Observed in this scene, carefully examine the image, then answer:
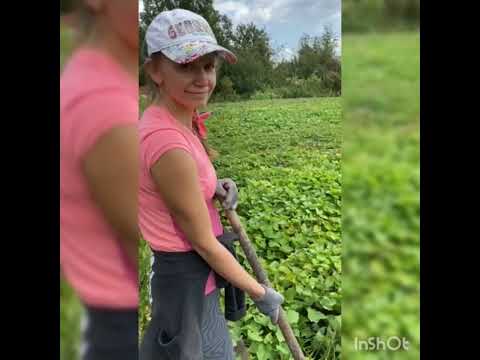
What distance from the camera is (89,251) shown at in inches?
101

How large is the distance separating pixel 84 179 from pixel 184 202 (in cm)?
44

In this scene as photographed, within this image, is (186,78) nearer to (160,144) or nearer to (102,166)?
(160,144)

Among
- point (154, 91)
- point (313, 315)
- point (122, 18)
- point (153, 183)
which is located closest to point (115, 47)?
point (122, 18)

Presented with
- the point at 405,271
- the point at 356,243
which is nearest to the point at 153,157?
the point at 356,243

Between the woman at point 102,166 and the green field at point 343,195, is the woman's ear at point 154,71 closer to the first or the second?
the woman at point 102,166

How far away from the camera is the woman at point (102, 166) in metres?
2.48

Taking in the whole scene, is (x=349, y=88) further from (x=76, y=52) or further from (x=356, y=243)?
(x=76, y=52)

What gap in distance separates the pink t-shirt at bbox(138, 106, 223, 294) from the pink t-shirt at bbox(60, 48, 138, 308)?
0.13 metres

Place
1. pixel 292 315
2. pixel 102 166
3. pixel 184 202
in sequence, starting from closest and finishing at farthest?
pixel 184 202 → pixel 102 166 → pixel 292 315

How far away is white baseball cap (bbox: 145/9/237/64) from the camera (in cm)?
241

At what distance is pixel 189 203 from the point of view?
2.37 meters

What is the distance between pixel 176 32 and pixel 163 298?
1065 millimetres

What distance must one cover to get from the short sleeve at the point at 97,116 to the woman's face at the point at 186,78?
0.17 meters

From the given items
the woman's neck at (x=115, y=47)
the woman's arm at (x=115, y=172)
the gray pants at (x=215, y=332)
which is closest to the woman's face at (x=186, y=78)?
the woman's neck at (x=115, y=47)
